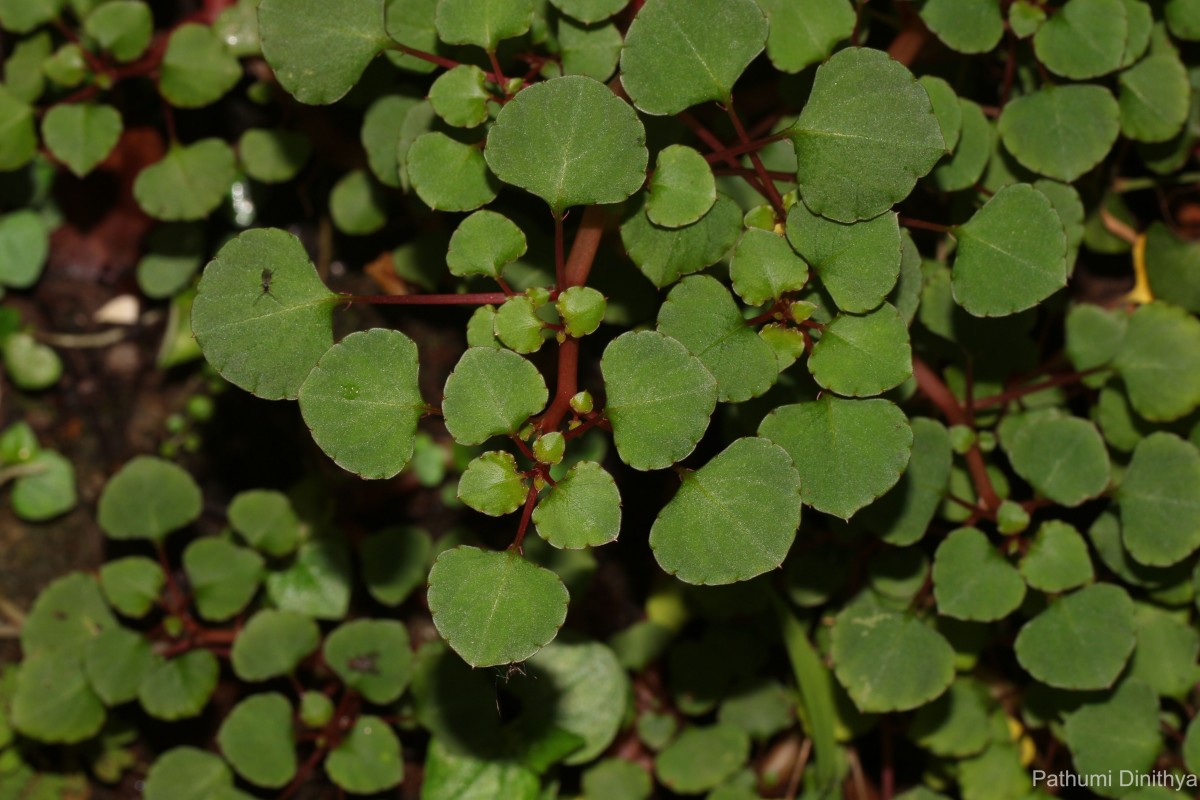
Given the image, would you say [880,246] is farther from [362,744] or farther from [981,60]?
[362,744]

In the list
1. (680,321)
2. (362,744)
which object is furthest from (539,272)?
(362,744)

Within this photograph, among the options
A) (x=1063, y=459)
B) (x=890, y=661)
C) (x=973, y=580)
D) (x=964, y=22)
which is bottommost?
(x=890, y=661)

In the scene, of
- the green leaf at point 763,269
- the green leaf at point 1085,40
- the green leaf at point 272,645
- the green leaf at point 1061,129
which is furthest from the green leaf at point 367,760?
the green leaf at point 1085,40

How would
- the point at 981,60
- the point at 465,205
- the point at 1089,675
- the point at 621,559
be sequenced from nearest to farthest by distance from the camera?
the point at 465,205
the point at 1089,675
the point at 981,60
the point at 621,559

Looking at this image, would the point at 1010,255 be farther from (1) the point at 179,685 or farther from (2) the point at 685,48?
(1) the point at 179,685

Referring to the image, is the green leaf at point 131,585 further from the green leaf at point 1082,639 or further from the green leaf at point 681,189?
the green leaf at point 1082,639

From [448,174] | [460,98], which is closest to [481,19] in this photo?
[460,98]
